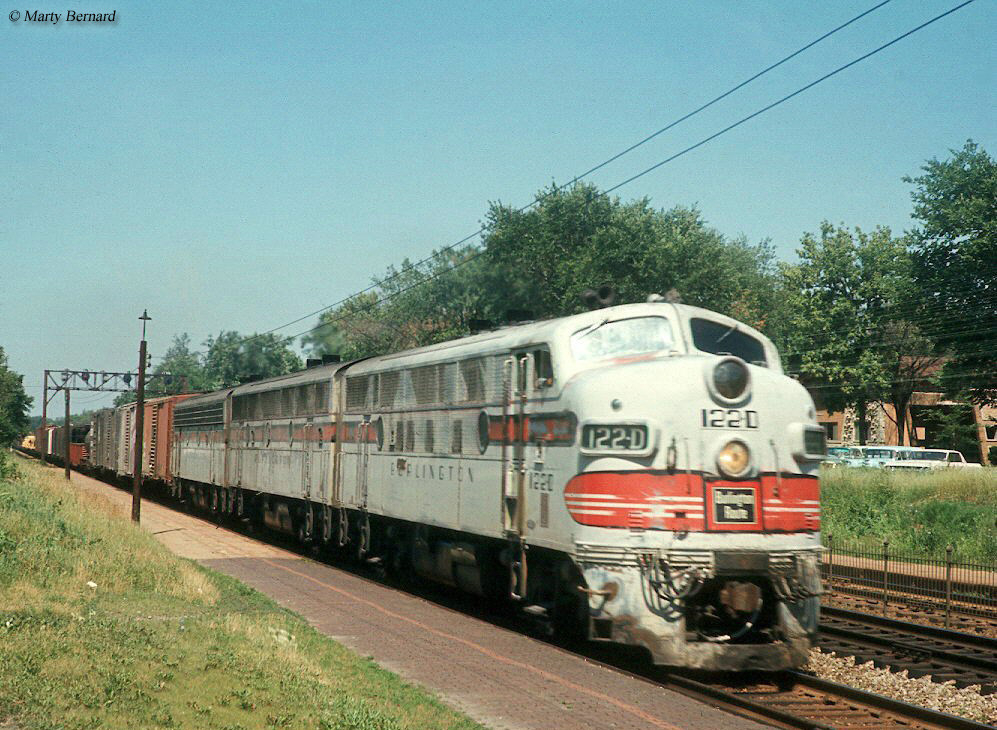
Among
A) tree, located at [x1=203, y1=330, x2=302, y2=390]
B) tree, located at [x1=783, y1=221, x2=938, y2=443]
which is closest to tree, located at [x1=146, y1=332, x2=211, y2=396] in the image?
tree, located at [x1=203, y1=330, x2=302, y2=390]

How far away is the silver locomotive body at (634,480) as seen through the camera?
11.5 metres

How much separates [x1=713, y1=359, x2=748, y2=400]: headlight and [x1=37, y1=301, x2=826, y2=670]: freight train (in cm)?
2

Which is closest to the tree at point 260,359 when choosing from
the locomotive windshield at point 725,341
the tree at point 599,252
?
the tree at point 599,252

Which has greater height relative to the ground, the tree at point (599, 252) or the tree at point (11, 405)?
the tree at point (599, 252)

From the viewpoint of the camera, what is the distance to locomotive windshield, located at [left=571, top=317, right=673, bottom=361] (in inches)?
511

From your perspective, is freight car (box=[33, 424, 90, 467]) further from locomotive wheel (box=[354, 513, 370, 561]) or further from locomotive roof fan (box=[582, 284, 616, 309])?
locomotive roof fan (box=[582, 284, 616, 309])

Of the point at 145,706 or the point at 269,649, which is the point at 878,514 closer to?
the point at 269,649

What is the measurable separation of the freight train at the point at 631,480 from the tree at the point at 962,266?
43.2 metres

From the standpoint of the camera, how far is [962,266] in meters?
55.0

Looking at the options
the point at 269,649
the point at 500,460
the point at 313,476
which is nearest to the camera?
the point at 269,649

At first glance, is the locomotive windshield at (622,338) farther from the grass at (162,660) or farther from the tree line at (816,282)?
the tree line at (816,282)

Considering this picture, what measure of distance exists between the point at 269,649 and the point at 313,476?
1199 cm

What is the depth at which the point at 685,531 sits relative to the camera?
1155 centimetres

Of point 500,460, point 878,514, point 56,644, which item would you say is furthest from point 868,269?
point 56,644
